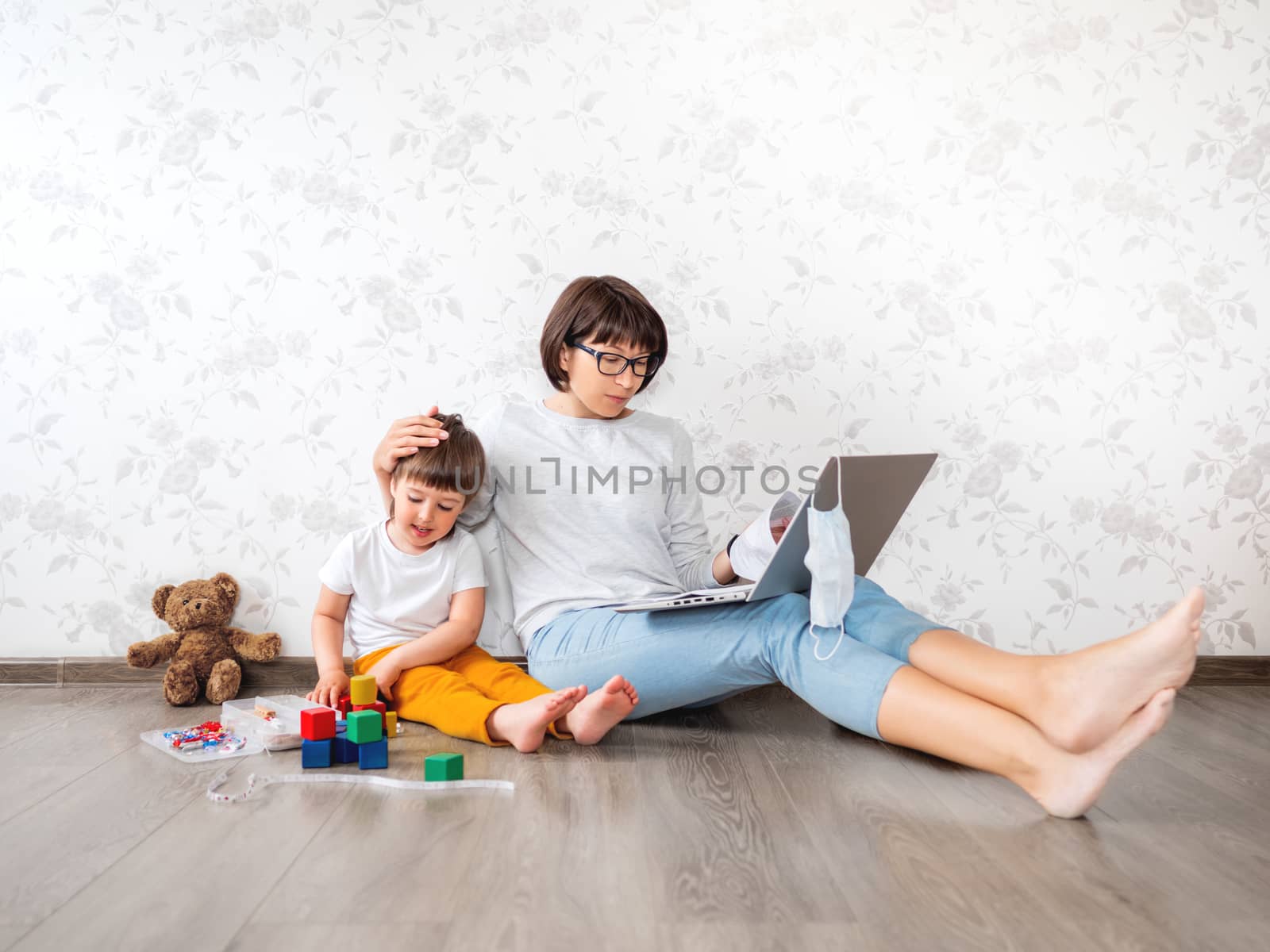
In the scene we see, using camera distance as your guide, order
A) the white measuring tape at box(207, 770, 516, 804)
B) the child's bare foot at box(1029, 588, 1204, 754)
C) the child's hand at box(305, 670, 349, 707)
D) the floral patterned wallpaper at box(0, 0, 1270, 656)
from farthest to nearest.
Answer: the floral patterned wallpaper at box(0, 0, 1270, 656), the child's hand at box(305, 670, 349, 707), the white measuring tape at box(207, 770, 516, 804), the child's bare foot at box(1029, 588, 1204, 754)

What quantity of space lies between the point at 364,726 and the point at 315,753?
0.08m

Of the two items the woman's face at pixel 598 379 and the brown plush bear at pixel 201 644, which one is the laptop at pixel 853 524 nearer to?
the woman's face at pixel 598 379

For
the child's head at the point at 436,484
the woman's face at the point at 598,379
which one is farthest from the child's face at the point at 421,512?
the woman's face at the point at 598,379

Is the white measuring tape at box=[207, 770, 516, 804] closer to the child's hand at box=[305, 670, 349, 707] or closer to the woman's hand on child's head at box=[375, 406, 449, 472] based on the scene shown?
the child's hand at box=[305, 670, 349, 707]

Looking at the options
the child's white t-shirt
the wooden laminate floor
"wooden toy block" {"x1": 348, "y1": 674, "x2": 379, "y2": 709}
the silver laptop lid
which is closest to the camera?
the wooden laminate floor

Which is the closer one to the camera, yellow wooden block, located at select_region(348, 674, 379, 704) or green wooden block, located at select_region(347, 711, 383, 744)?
green wooden block, located at select_region(347, 711, 383, 744)

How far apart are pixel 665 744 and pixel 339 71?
1559 millimetres

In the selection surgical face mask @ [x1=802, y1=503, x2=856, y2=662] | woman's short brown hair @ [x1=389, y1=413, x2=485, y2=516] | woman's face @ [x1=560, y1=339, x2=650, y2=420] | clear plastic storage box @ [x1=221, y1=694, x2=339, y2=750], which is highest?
woman's face @ [x1=560, y1=339, x2=650, y2=420]

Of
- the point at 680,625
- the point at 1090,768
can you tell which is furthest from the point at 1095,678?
the point at 680,625

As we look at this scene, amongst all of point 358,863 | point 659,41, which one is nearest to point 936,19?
point 659,41

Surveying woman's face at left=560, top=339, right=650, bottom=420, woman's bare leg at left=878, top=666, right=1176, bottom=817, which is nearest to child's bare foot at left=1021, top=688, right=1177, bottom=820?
woman's bare leg at left=878, top=666, right=1176, bottom=817

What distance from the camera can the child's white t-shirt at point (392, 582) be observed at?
188 centimetres

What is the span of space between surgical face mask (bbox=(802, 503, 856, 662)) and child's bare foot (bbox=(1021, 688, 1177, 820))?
0.35 metres

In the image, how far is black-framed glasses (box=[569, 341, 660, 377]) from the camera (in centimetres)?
182
